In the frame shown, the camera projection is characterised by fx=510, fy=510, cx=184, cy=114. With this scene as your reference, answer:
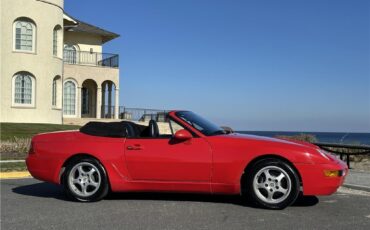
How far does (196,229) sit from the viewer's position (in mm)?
5668

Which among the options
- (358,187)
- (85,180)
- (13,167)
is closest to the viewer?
(85,180)

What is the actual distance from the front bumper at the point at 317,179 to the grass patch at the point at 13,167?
7.04 meters

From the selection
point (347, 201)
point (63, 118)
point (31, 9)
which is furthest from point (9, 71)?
point (347, 201)

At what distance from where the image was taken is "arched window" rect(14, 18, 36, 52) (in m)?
27.2

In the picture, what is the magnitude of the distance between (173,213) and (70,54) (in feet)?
98.8

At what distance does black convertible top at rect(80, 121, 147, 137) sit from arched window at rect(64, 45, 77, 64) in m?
28.3

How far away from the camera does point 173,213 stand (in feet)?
21.5

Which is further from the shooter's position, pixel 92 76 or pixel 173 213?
pixel 92 76

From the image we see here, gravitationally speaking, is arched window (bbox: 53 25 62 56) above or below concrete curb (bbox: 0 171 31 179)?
above

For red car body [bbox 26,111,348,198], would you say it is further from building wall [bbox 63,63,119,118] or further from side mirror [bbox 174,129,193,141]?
building wall [bbox 63,63,119,118]

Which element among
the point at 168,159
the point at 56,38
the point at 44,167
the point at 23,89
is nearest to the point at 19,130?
the point at 23,89

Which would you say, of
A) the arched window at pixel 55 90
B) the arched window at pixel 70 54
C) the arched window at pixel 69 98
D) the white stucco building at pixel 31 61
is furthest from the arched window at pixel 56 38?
the arched window at pixel 70 54

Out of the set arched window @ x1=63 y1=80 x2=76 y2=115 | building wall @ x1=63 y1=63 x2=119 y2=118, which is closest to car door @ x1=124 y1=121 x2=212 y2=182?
building wall @ x1=63 y1=63 x2=119 y2=118

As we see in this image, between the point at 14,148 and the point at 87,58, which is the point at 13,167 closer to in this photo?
the point at 14,148
